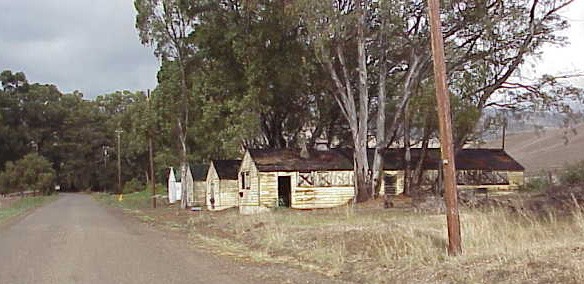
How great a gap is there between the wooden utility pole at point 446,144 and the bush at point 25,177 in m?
84.3

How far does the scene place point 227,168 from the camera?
46.7m

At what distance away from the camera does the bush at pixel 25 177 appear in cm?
9012

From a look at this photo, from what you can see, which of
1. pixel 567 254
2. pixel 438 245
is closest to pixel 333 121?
pixel 438 245

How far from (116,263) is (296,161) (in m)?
23.8

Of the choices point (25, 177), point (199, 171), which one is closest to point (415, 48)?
point (199, 171)

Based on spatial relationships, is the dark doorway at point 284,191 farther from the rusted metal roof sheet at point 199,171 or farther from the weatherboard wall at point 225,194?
the rusted metal roof sheet at point 199,171

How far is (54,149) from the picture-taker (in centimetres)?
11169

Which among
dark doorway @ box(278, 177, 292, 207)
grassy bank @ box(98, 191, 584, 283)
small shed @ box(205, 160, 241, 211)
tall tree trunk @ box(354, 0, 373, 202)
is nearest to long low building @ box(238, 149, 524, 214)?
dark doorway @ box(278, 177, 292, 207)

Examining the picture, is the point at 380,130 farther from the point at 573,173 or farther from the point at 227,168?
the point at 227,168

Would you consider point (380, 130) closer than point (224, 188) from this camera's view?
Yes

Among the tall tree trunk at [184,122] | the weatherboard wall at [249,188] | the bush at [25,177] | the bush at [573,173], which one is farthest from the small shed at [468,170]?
the bush at [25,177]

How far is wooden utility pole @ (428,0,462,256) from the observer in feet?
43.1

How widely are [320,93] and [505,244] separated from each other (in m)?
Result: 31.7

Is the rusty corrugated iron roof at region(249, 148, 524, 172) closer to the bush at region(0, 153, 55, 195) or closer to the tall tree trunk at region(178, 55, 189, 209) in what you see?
the tall tree trunk at region(178, 55, 189, 209)
